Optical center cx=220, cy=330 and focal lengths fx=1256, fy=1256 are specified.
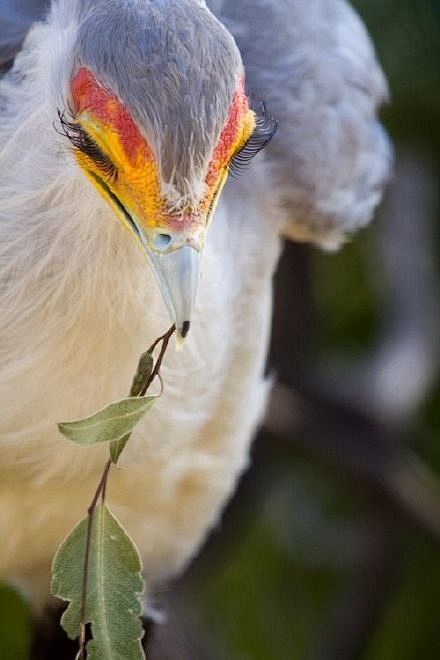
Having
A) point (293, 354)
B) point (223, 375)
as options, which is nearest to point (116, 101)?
point (223, 375)

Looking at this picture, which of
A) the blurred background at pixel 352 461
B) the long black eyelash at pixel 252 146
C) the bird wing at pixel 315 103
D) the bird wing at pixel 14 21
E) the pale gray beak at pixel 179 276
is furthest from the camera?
the blurred background at pixel 352 461

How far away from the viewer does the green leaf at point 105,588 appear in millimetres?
1345

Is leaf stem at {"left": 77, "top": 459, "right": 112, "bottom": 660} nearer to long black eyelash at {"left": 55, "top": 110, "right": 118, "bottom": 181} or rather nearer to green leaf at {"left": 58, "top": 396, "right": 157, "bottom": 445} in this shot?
green leaf at {"left": 58, "top": 396, "right": 157, "bottom": 445}

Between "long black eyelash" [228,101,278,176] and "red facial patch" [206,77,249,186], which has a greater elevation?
"red facial patch" [206,77,249,186]

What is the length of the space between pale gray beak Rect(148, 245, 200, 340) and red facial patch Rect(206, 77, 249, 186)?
90mm

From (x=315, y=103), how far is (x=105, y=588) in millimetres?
1007

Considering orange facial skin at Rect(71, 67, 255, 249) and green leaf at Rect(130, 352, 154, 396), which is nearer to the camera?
orange facial skin at Rect(71, 67, 255, 249)

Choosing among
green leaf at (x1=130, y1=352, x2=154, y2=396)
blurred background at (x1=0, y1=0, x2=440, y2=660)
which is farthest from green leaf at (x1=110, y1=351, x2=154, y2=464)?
blurred background at (x1=0, y1=0, x2=440, y2=660)

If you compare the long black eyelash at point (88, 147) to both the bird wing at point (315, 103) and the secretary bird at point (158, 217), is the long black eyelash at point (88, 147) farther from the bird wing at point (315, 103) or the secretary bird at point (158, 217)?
the bird wing at point (315, 103)

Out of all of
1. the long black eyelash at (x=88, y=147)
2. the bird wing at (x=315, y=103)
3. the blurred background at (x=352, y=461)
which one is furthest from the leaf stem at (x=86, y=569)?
the blurred background at (x=352, y=461)

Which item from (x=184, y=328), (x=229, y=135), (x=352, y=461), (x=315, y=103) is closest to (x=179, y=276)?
(x=184, y=328)

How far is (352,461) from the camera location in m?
2.84

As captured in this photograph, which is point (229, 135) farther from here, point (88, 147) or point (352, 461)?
point (352, 461)

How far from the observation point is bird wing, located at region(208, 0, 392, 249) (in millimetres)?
2025
